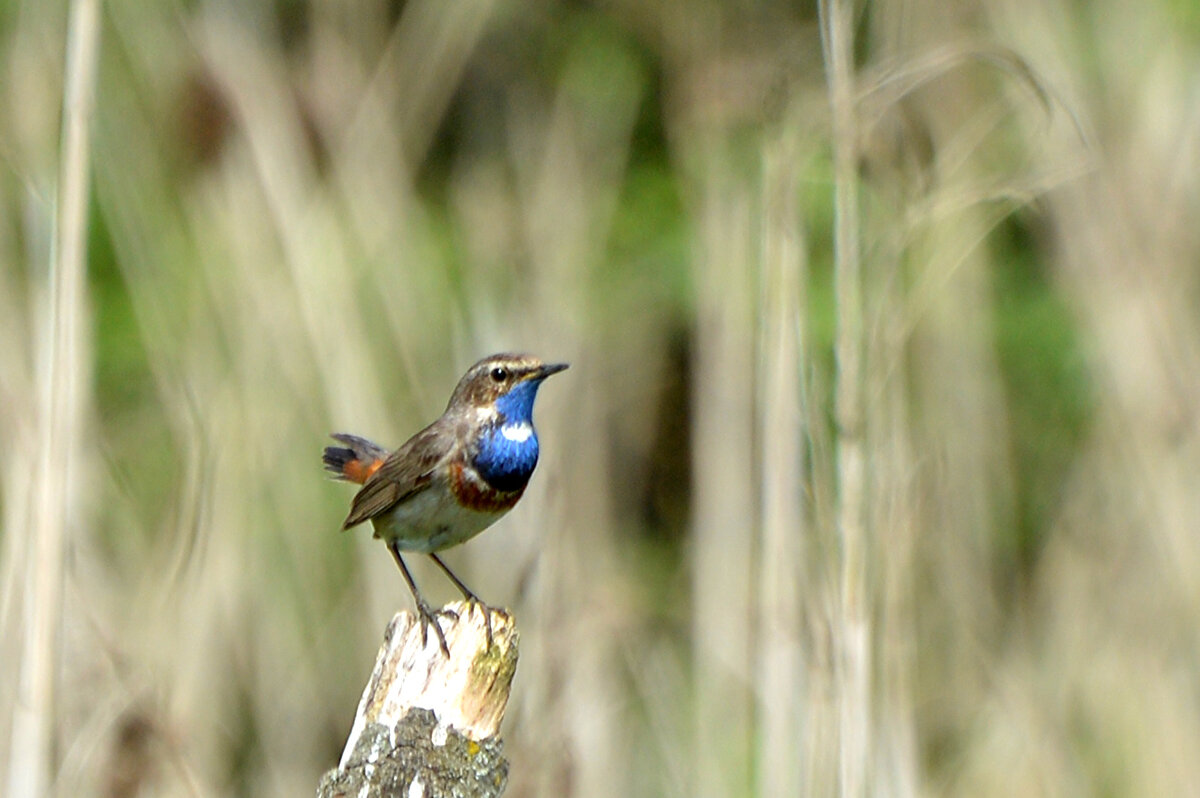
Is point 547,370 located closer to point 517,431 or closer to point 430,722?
point 517,431

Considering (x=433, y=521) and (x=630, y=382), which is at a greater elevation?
(x=630, y=382)

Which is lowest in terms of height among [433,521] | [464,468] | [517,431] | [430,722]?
[430,722]

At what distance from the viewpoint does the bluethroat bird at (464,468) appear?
342cm

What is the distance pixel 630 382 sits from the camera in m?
5.25

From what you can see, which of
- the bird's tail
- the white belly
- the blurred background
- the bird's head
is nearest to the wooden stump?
the blurred background

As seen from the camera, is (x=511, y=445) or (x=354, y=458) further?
(x=354, y=458)

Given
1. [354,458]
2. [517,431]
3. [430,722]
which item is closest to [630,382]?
[354,458]

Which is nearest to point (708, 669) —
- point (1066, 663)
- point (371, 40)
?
point (1066, 663)

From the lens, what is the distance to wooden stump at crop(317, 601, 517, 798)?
1.89 meters

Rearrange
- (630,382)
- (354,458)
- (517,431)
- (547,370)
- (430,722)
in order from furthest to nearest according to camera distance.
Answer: (630,382), (354,458), (517,431), (547,370), (430,722)

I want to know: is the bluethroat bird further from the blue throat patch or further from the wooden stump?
the wooden stump

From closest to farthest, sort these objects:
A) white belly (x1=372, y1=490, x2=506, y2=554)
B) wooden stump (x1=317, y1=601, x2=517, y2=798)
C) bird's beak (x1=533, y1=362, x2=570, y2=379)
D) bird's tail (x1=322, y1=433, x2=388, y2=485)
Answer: wooden stump (x1=317, y1=601, x2=517, y2=798), bird's beak (x1=533, y1=362, x2=570, y2=379), white belly (x1=372, y1=490, x2=506, y2=554), bird's tail (x1=322, y1=433, x2=388, y2=485)

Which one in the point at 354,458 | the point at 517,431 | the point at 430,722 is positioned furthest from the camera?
the point at 354,458

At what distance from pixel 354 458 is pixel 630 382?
5.36 ft
